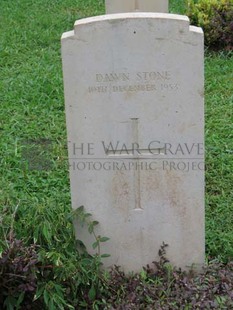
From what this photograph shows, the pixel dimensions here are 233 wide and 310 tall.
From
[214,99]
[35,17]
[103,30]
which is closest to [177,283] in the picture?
[103,30]

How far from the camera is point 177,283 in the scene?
3404 mm

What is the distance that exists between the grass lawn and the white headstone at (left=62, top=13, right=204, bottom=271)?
0.26 meters

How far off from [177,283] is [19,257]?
2.85 ft

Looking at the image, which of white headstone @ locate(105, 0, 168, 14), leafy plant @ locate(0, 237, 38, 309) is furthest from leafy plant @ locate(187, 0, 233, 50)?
leafy plant @ locate(0, 237, 38, 309)

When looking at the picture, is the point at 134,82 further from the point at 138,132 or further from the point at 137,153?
the point at 137,153

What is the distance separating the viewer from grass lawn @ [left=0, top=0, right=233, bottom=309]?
3287 mm

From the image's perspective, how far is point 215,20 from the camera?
7164 mm

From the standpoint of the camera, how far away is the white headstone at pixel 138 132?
10.3 feet

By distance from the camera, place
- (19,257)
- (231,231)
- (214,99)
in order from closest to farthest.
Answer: (19,257) → (231,231) → (214,99)

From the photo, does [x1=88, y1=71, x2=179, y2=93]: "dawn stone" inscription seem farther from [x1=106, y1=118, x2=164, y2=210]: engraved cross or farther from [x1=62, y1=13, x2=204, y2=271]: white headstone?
[x1=106, y1=118, x2=164, y2=210]: engraved cross

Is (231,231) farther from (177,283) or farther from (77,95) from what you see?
(77,95)

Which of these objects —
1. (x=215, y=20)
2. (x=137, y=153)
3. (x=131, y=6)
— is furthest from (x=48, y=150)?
(x=215, y=20)

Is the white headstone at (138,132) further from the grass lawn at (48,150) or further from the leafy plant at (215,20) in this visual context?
the leafy plant at (215,20)

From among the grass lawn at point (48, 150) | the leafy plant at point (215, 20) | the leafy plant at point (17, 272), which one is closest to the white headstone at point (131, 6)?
the grass lawn at point (48, 150)
